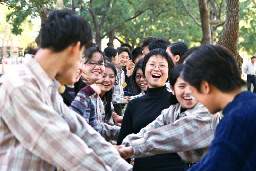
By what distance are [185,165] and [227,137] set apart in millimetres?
1224


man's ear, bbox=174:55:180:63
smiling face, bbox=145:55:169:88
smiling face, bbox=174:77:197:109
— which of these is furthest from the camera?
man's ear, bbox=174:55:180:63

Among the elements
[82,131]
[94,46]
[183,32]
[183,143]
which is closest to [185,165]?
[183,143]

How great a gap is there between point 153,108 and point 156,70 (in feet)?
1.45

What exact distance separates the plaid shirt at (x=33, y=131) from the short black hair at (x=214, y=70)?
669 millimetres

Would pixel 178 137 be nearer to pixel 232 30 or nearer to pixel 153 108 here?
pixel 153 108

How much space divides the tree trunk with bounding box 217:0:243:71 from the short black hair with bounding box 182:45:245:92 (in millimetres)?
6220

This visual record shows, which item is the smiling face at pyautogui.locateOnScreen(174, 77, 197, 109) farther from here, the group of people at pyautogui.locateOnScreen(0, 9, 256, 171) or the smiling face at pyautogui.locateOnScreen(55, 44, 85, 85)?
the smiling face at pyautogui.locateOnScreen(55, 44, 85, 85)

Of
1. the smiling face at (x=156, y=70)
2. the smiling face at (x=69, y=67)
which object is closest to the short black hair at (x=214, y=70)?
the smiling face at (x=69, y=67)

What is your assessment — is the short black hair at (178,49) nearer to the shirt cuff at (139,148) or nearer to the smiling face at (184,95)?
the smiling face at (184,95)

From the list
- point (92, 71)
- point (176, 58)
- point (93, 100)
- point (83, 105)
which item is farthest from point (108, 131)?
point (176, 58)

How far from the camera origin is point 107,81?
14.6 ft

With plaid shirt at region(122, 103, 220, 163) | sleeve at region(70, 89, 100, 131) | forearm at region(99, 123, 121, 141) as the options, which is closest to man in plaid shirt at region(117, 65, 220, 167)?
plaid shirt at region(122, 103, 220, 163)

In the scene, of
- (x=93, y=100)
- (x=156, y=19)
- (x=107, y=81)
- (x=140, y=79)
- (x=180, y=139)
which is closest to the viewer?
(x=180, y=139)

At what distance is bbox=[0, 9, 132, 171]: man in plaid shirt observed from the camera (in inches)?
70.8
